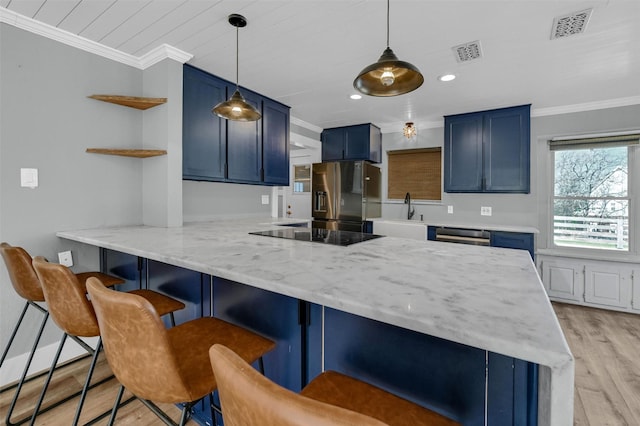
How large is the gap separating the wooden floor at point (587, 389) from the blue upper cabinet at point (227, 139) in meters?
1.66

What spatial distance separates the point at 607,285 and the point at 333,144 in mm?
3862

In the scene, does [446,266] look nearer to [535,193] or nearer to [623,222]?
[535,193]

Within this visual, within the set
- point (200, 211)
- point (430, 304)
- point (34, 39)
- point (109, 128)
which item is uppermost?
point (34, 39)

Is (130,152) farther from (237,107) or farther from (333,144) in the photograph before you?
(333,144)

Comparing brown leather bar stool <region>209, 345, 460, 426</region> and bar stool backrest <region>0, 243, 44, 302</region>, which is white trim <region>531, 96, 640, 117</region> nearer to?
brown leather bar stool <region>209, 345, 460, 426</region>

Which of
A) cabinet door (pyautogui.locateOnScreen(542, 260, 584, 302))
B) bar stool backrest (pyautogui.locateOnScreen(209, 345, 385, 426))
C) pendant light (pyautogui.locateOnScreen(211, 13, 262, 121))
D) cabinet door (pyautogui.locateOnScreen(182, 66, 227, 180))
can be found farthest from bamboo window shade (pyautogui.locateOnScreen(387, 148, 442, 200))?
bar stool backrest (pyautogui.locateOnScreen(209, 345, 385, 426))

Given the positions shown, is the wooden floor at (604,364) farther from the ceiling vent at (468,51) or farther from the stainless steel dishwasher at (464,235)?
the ceiling vent at (468,51)

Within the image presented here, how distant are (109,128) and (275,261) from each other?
7.17 feet

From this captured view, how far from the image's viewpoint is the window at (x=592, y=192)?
3.43m

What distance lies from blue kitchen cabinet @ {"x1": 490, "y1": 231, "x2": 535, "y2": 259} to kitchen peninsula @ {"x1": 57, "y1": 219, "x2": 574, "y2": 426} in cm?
220

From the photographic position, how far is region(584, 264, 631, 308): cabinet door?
3.28 meters

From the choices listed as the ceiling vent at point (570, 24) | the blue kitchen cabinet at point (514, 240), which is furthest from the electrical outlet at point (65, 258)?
the blue kitchen cabinet at point (514, 240)

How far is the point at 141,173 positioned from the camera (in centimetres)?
263

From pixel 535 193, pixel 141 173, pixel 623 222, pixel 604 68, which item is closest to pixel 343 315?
pixel 141 173
